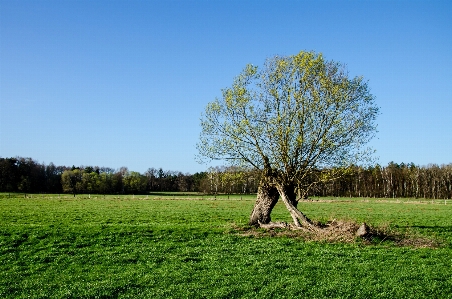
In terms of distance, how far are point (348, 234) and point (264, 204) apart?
800 cm

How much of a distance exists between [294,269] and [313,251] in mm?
4724

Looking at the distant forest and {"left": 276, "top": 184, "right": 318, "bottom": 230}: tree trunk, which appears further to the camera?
the distant forest

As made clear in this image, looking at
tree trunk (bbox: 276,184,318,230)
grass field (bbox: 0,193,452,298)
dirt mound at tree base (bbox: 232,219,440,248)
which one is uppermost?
tree trunk (bbox: 276,184,318,230)

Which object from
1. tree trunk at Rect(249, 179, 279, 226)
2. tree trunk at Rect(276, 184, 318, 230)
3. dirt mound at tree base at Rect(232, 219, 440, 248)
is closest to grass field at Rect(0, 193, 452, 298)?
dirt mound at tree base at Rect(232, 219, 440, 248)

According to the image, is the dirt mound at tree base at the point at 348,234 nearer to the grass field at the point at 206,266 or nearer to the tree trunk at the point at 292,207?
the tree trunk at the point at 292,207

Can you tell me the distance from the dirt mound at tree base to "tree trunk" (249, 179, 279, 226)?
7.49 ft

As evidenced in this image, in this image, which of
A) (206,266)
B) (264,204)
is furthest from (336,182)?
(206,266)

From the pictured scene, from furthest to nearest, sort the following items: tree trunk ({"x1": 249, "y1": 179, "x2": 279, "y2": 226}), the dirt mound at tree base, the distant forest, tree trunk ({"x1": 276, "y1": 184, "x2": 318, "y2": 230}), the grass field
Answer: the distant forest → tree trunk ({"x1": 249, "y1": 179, "x2": 279, "y2": 226}) → tree trunk ({"x1": 276, "y1": 184, "x2": 318, "y2": 230}) → the dirt mound at tree base → the grass field

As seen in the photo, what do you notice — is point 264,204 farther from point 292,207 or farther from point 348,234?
point 348,234

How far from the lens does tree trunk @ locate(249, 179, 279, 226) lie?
31906mm

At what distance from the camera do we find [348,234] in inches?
1021

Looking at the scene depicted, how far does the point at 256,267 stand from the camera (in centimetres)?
1809

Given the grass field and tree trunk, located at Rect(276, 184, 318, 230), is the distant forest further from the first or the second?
the grass field

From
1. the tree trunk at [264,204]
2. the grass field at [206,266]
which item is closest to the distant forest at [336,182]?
the tree trunk at [264,204]
